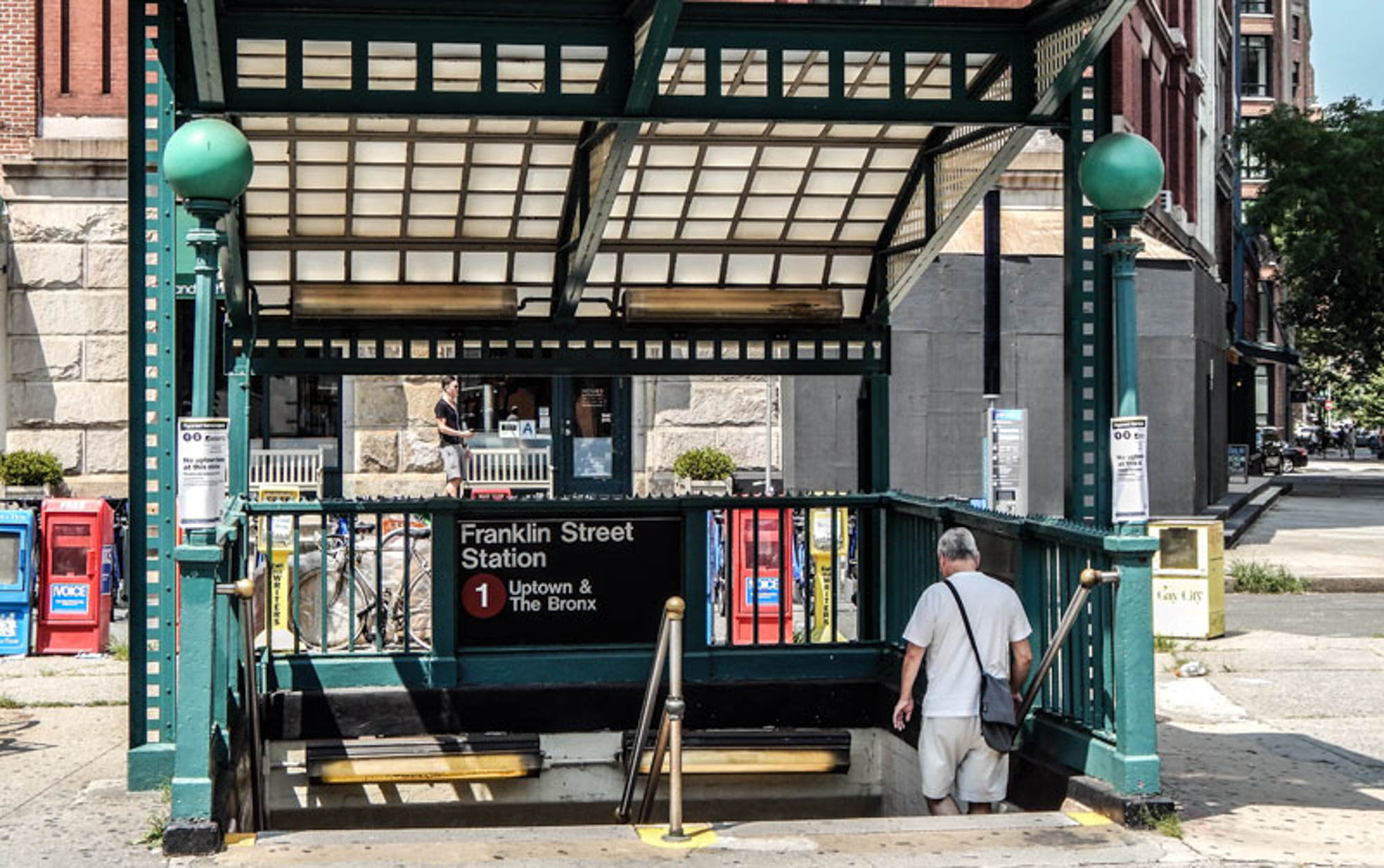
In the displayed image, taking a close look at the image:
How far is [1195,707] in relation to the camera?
1148 centimetres

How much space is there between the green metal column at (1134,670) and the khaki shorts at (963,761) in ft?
2.56

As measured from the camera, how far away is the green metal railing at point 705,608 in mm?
7480

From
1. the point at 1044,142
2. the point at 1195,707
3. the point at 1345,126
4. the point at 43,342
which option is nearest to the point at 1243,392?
the point at 1345,126

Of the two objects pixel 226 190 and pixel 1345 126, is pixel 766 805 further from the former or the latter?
pixel 1345 126

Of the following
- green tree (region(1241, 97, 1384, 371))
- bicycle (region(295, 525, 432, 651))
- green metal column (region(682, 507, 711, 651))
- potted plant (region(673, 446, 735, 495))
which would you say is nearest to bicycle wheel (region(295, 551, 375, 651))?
bicycle (region(295, 525, 432, 651))

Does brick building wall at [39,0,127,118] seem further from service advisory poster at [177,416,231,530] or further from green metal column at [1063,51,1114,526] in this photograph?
green metal column at [1063,51,1114,526]

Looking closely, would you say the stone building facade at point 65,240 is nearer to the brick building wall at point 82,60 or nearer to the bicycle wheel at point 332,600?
the brick building wall at point 82,60

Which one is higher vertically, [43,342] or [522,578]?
[43,342]

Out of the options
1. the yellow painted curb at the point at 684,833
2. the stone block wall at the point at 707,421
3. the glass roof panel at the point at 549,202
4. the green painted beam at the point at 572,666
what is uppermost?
the glass roof panel at the point at 549,202

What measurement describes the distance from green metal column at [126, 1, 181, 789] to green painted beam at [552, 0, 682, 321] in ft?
7.50

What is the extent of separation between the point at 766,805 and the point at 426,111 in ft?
16.7

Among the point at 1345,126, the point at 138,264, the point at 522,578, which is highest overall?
the point at 1345,126

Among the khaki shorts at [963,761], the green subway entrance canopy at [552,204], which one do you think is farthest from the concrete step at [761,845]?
the khaki shorts at [963,761]

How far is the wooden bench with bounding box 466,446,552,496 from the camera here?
24562mm
